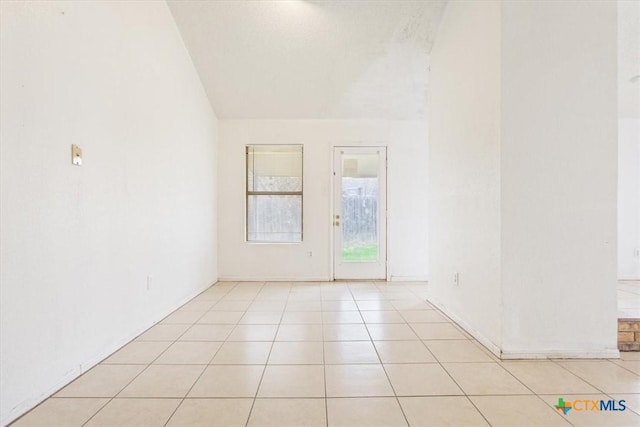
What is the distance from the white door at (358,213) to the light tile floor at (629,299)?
8.45ft

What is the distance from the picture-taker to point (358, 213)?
4.78m

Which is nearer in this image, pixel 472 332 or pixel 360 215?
pixel 472 332

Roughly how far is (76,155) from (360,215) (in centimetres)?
351

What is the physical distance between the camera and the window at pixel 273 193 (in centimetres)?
480

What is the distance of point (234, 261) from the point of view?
4.74 meters

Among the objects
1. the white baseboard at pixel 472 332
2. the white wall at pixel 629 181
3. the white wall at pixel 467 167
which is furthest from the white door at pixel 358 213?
the white wall at pixel 629 181

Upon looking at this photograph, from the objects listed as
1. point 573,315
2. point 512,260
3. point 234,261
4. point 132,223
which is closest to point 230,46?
point 132,223

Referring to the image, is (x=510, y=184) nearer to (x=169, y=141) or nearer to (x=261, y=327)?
(x=261, y=327)

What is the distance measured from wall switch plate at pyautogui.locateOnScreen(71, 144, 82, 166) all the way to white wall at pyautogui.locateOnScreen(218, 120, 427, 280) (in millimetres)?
2726

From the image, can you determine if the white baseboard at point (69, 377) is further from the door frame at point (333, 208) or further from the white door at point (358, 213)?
the white door at point (358, 213)

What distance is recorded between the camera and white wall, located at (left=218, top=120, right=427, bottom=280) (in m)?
4.73

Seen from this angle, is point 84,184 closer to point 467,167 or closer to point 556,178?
point 467,167

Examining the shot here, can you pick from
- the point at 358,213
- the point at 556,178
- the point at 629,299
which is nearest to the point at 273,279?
the point at 358,213

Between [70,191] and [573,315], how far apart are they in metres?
3.30
